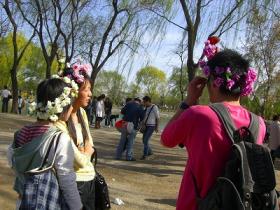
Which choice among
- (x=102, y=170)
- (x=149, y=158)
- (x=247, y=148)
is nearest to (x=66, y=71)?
(x=247, y=148)

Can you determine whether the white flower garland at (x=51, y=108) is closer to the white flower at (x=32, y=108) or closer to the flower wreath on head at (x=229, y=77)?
the white flower at (x=32, y=108)

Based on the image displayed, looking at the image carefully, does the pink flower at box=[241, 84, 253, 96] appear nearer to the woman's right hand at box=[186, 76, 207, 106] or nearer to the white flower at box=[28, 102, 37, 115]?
the woman's right hand at box=[186, 76, 207, 106]

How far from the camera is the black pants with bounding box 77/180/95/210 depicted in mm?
3777

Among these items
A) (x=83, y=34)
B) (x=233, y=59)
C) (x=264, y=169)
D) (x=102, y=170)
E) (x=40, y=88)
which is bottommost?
(x=102, y=170)

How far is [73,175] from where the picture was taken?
3.23m

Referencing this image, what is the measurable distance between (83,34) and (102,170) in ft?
59.1

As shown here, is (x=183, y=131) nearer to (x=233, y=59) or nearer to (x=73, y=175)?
(x=233, y=59)

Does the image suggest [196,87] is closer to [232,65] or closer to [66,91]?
[232,65]

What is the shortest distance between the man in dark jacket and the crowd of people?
25.9 feet

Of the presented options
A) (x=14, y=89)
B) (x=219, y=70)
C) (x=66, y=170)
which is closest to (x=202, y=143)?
(x=219, y=70)

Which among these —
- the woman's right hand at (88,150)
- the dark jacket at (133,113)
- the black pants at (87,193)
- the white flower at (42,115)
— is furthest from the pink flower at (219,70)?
the dark jacket at (133,113)

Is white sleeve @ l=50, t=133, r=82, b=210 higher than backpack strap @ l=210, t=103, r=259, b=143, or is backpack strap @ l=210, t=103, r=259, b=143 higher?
backpack strap @ l=210, t=103, r=259, b=143

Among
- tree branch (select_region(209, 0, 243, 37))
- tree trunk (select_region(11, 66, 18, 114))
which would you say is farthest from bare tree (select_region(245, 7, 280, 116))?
tree trunk (select_region(11, 66, 18, 114))

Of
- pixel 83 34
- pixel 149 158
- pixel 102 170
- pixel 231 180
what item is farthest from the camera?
pixel 83 34
